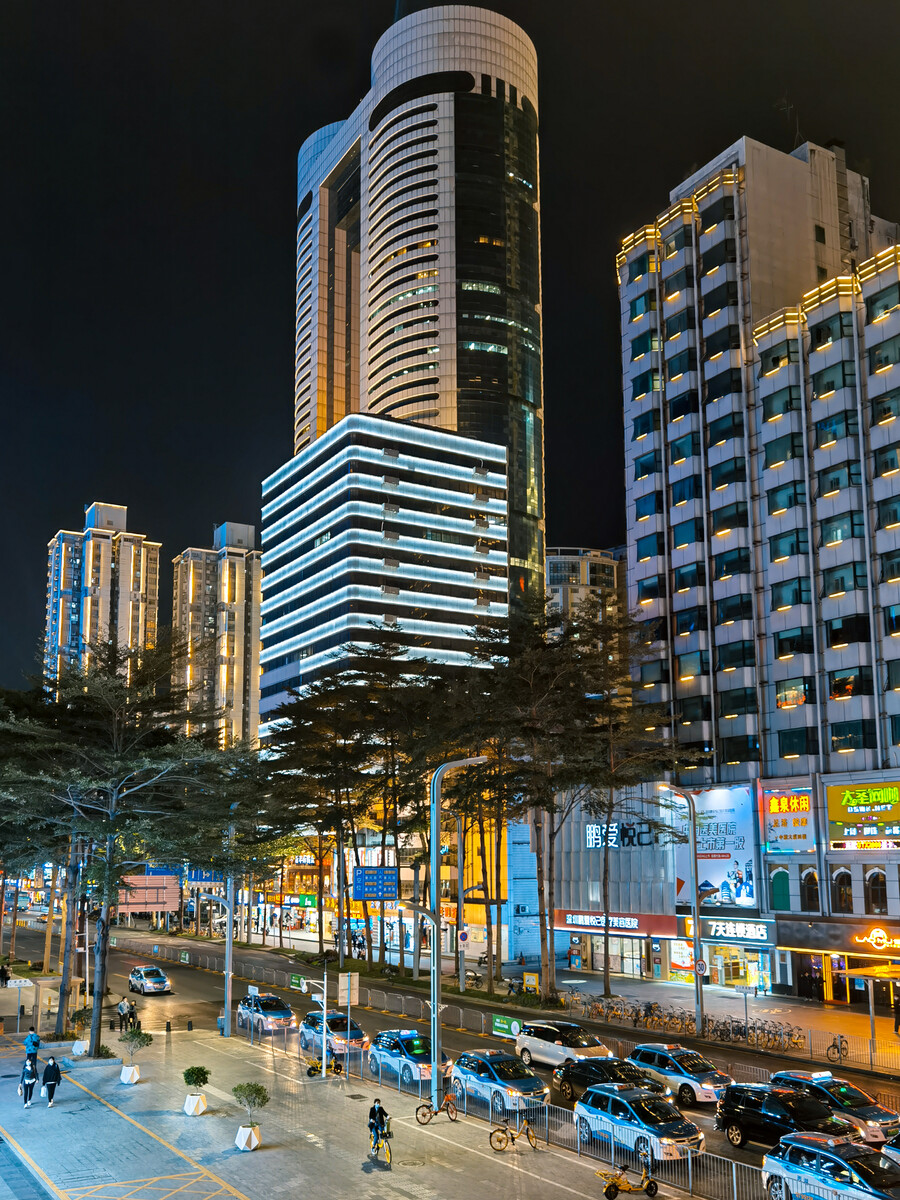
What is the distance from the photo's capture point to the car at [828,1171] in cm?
2111

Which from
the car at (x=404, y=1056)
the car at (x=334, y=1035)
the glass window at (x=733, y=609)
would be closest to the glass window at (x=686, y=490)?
the glass window at (x=733, y=609)

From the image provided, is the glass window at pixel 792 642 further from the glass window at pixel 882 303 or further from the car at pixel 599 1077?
the car at pixel 599 1077

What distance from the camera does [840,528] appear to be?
61.1m

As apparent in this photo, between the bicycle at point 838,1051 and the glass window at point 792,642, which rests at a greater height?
the glass window at point 792,642

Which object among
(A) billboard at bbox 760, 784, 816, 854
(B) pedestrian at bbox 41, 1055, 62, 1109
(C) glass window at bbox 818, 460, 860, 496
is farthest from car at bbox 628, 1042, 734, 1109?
(C) glass window at bbox 818, 460, 860, 496

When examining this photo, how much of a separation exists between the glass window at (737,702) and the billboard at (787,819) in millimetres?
5466

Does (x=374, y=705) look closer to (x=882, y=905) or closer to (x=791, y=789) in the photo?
(x=791, y=789)

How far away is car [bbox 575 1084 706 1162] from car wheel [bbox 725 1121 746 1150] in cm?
75

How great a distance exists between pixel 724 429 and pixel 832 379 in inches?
351

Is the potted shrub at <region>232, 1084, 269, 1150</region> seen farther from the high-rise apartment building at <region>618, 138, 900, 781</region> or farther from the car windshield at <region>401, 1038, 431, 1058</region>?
the high-rise apartment building at <region>618, 138, 900, 781</region>

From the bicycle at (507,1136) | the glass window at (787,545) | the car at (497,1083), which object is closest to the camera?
the bicycle at (507,1136)

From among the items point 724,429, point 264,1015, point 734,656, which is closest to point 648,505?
point 724,429

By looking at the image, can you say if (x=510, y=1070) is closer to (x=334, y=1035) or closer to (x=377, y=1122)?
(x=377, y=1122)

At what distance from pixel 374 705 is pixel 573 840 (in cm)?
1756
